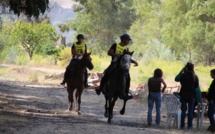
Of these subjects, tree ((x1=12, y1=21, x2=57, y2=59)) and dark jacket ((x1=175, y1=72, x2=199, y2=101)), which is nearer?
dark jacket ((x1=175, y1=72, x2=199, y2=101))

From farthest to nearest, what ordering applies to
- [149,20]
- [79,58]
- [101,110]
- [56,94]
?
[149,20] → [56,94] → [101,110] → [79,58]

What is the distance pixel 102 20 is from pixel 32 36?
64.1 feet

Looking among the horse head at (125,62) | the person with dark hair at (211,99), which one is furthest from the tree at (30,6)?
the person with dark hair at (211,99)

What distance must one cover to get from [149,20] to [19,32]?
2321 centimetres

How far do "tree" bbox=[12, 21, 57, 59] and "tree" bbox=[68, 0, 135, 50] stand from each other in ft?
49.9

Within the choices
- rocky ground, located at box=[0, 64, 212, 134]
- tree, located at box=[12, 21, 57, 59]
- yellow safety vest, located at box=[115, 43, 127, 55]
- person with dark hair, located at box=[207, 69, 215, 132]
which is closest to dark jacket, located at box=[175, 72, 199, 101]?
person with dark hair, located at box=[207, 69, 215, 132]

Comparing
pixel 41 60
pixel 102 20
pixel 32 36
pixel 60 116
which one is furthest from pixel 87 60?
pixel 102 20

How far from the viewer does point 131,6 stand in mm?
71812

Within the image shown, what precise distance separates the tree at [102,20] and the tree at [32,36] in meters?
15.2

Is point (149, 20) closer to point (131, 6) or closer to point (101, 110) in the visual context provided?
point (131, 6)

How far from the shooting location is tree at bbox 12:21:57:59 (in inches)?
1990

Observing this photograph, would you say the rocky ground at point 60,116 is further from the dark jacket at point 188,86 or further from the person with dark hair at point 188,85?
the dark jacket at point 188,86

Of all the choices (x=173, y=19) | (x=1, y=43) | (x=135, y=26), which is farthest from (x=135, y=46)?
(x=1, y=43)

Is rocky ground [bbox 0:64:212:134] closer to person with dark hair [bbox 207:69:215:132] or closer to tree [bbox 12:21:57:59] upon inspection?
person with dark hair [bbox 207:69:215:132]
